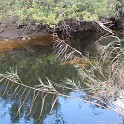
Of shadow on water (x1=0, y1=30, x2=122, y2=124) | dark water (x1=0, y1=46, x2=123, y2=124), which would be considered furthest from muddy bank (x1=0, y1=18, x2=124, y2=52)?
dark water (x1=0, y1=46, x2=123, y2=124)

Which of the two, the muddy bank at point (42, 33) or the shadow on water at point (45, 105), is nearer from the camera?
the shadow on water at point (45, 105)

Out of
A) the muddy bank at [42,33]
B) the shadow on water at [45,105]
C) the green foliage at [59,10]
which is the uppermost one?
the green foliage at [59,10]

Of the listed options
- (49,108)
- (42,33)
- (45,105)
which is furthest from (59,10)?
(49,108)

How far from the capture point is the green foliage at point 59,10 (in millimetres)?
11883

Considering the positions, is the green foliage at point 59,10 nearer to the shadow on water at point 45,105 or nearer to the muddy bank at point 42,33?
the muddy bank at point 42,33

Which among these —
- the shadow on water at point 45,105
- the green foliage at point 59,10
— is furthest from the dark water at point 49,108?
the green foliage at point 59,10

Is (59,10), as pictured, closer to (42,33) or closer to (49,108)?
(42,33)

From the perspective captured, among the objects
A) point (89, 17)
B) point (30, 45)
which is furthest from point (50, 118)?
point (30, 45)

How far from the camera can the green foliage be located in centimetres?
1188

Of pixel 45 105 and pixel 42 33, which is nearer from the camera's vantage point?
pixel 45 105

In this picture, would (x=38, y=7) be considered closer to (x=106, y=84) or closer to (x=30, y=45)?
(x=30, y=45)

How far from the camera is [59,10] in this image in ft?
39.6

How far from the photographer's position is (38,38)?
14.2m

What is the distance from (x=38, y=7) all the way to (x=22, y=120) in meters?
6.26
